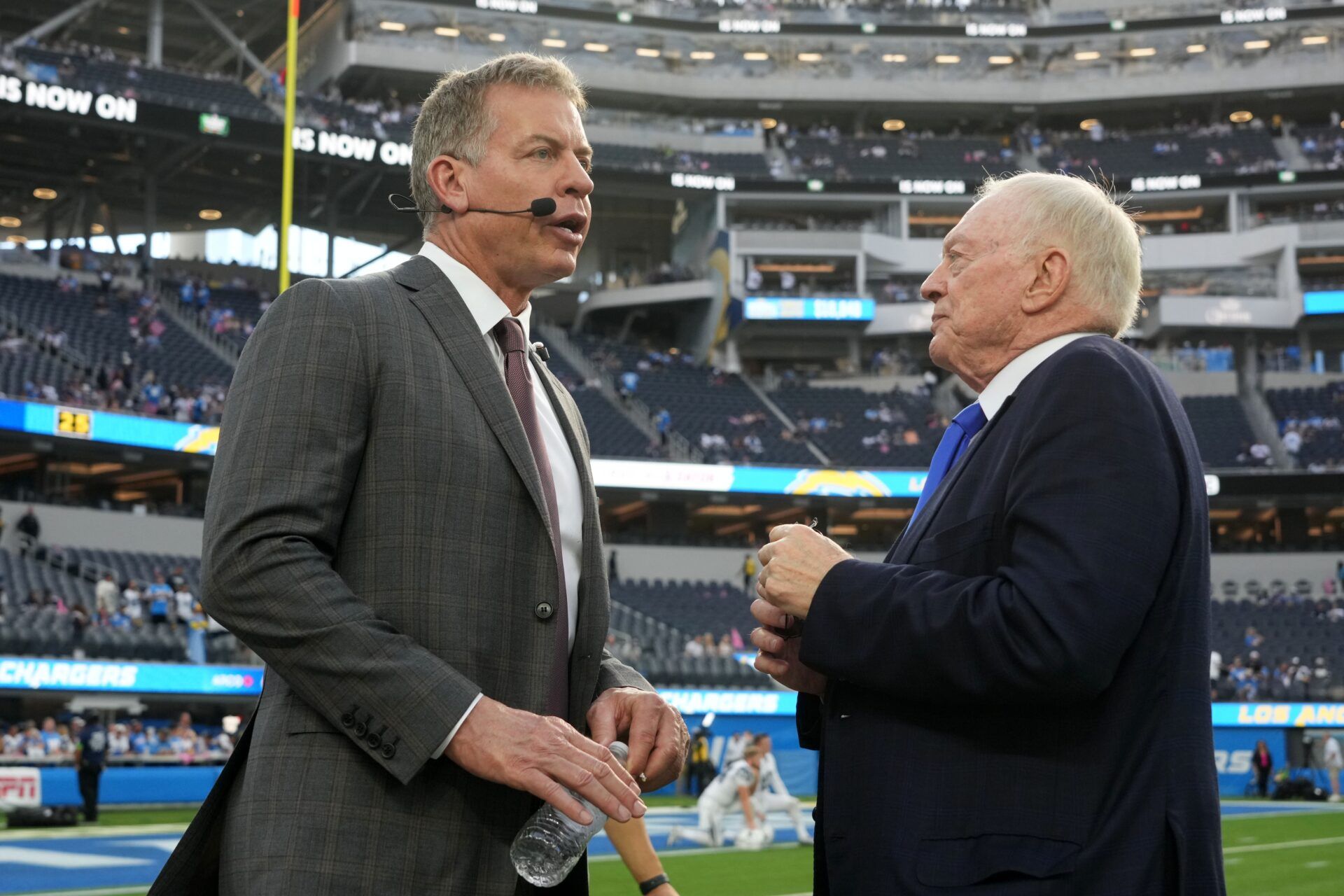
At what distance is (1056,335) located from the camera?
2.74 meters

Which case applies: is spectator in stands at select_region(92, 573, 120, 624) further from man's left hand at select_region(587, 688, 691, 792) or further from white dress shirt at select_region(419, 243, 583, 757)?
man's left hand at select_region(587, 688, 691, 792)

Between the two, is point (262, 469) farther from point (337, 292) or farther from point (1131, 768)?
point (1131, 768)

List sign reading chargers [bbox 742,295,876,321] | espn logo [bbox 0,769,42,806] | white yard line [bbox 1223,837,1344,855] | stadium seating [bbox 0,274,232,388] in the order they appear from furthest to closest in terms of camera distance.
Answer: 1. sign reading chargers [bbox 742,295,876,321]
2. stadium seating [bbox 0,274,232,388]
3. espn logo [bbox 0,769,42,806]
4. white yard line [bbox 1223,837,1344,855]

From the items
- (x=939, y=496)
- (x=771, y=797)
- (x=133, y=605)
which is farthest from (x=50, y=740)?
(x=939, y=496)

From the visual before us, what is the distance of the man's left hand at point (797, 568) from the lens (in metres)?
2.62

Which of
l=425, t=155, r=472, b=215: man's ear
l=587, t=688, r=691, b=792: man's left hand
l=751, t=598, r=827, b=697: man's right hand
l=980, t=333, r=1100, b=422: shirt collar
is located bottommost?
l=587, t=688, r=691, b=792: man's left hand

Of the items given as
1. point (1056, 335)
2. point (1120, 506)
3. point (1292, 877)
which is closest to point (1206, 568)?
point (1120, 506)

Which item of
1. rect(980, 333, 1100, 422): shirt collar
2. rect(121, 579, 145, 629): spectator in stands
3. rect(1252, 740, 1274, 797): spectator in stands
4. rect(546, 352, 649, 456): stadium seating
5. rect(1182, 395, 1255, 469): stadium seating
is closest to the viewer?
rect(980, 333, 1100, 422): shirt collar

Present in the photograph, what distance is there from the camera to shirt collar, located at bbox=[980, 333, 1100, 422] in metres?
2.71

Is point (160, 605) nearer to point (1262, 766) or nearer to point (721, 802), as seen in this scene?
point (721, 802)

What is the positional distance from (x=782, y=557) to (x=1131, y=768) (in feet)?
2.33

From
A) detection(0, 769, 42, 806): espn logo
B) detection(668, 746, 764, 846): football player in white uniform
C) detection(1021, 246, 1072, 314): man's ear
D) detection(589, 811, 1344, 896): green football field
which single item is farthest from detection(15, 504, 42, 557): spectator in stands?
detection(1021, 246, 1072, 314): man's ear

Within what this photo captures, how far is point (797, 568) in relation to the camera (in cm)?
264

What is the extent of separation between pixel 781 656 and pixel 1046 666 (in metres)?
0.70
